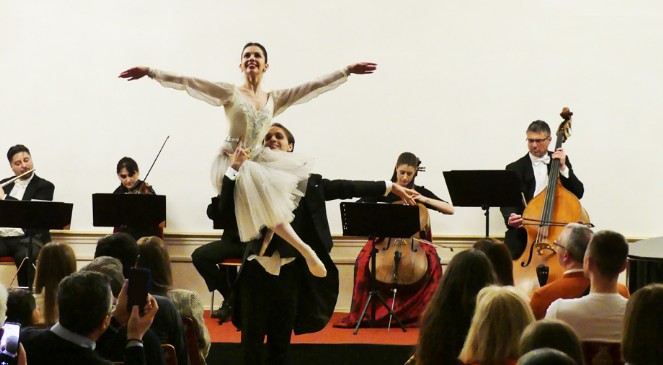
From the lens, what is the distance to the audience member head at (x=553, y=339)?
2451 mm

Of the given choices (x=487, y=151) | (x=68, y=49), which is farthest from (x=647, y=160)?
(x=68, y=49)

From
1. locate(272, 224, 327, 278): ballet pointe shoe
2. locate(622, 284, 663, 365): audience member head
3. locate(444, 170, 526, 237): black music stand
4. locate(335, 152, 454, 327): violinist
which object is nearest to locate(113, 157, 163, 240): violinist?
locate(335, 152, 454, 327): violinist

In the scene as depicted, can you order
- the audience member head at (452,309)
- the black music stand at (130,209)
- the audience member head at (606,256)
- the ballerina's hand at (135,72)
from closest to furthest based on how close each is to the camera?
1. the audience member head at (452,309)
2. the audience member head at (606,256)
3. the ballerina's hand at (135,72)
4. the black music stand at (130,209)

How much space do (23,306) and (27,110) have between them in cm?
613

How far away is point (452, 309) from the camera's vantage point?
10.4 feet

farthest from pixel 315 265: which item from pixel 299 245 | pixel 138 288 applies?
pixel 138 288

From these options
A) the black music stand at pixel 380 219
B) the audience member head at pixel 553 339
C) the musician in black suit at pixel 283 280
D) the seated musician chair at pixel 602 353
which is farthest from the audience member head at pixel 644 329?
the black music stand at pixel 380 219

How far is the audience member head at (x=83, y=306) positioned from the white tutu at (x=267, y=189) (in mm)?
1942

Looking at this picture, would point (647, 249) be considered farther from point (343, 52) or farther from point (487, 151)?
point (343, 52)

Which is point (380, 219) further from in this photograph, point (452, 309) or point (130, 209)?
point (452, 309)

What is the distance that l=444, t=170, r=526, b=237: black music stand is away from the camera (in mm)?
6840

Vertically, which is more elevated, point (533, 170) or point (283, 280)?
point (533, 170)

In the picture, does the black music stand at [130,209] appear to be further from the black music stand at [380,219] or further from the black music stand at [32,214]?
the black music stand at [380,219]

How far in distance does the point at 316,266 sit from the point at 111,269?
5.17ft
